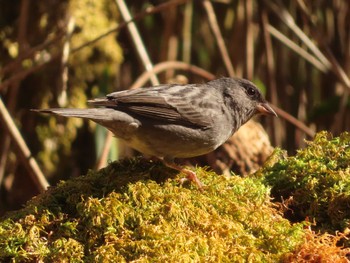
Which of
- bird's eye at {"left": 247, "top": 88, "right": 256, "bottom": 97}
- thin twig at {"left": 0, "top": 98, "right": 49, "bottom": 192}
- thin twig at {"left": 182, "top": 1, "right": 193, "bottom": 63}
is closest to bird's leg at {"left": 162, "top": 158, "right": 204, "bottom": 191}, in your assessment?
bird's eye at {"left": 247, "top": 88, "right": 256, "bottom": 97}

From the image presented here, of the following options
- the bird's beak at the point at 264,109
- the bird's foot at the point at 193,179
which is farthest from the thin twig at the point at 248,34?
the bird's foot at the point at 193,179

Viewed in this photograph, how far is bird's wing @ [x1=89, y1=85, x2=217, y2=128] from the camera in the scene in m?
3.86

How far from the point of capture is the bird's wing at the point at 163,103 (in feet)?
12.7

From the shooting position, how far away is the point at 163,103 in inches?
157

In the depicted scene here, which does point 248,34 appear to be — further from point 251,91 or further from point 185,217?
point 185,217

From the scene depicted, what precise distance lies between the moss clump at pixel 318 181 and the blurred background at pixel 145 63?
2.26m

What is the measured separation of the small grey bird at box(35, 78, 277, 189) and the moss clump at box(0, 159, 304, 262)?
1.71 feet

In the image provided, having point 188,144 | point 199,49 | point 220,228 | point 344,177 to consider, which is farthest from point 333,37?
point 220,228

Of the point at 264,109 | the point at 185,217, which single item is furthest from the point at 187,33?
the point at 185,217

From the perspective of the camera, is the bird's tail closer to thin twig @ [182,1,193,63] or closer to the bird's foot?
the bird's foot

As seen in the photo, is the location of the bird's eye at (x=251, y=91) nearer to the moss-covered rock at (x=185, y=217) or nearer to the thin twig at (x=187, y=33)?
the moss-covered rock at (x=185, y=217)

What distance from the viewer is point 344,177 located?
3205 mm

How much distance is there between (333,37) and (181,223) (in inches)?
192

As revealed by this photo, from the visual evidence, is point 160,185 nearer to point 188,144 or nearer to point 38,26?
point 188,144
